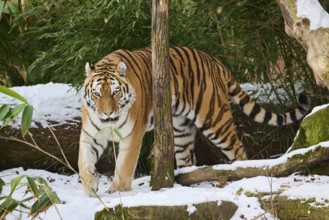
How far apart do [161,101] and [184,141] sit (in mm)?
1590

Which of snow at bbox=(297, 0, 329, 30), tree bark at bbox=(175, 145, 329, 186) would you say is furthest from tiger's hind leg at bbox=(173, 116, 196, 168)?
snow at bbox=(297, 0, 329, 30)

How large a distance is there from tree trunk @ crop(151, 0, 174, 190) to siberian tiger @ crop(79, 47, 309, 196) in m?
0.44

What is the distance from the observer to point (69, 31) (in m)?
6.96

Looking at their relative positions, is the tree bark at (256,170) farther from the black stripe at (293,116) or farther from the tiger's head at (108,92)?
the black stripe at (293,116)

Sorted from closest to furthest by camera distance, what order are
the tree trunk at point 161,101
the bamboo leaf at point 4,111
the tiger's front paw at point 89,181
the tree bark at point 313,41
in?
the bamboo leaf at point 4,111, the tree bark at point 313,41, the tree trunk at point 161,101, the tiger's front paw at point 89,181

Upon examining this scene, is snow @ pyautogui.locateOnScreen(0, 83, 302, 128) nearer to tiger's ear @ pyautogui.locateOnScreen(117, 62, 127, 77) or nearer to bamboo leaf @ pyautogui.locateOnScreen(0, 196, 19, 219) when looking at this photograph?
tiger's ear @ pyautogui.locateOnScreen(117, 62, 127, 77)

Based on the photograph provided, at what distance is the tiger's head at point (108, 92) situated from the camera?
17.5ft

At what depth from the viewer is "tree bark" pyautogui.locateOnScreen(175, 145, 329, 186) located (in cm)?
483

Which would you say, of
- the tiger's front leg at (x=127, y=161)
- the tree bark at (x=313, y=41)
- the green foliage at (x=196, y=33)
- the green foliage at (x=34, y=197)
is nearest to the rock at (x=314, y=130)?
the tree bark at (x=313, y=41)

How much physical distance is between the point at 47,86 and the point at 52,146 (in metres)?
0.82

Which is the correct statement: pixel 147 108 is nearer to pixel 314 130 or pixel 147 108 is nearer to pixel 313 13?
pixel 314 130

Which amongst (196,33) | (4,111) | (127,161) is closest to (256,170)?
(127,161)

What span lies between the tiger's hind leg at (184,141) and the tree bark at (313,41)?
203cm

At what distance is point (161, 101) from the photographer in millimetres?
4895
